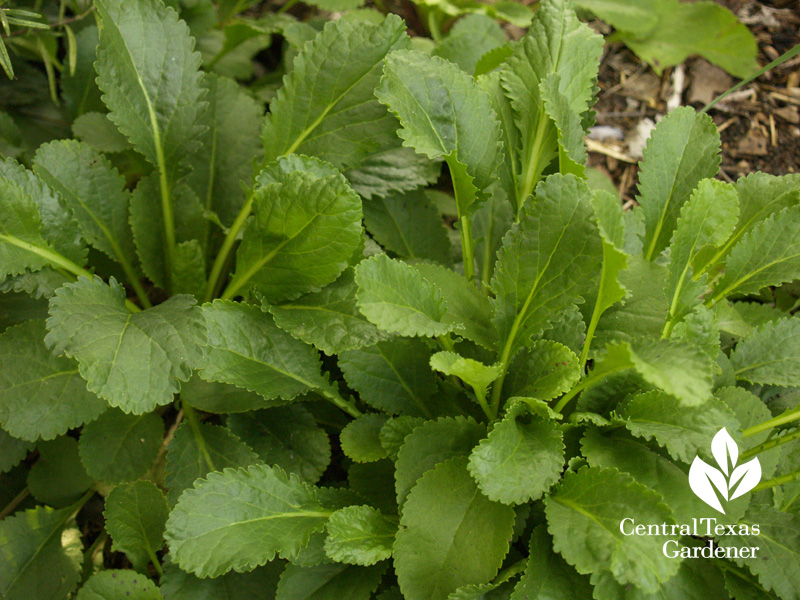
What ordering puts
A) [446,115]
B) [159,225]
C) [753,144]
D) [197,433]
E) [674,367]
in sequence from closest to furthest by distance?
[674,367], [446,115], [197,433], [159,225], [753,144]

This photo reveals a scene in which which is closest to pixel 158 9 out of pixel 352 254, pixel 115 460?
pixel 352 254

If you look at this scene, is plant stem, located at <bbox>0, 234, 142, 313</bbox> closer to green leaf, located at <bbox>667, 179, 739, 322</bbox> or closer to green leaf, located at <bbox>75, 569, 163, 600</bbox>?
green leaf, located at <bbox>75, 569, 163, 600</bbox>

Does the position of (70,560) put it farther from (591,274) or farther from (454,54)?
(454,54)

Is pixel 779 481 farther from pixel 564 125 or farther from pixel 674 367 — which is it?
pixel 564 125

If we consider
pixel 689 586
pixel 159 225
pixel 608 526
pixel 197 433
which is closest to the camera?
pixel 608 526

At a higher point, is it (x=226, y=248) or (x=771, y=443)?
(x=226, y=248)

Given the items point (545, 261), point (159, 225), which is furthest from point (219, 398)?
point (545, 261)

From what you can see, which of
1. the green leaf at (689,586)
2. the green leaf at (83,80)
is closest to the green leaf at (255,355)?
the green leaf at (689,586)
